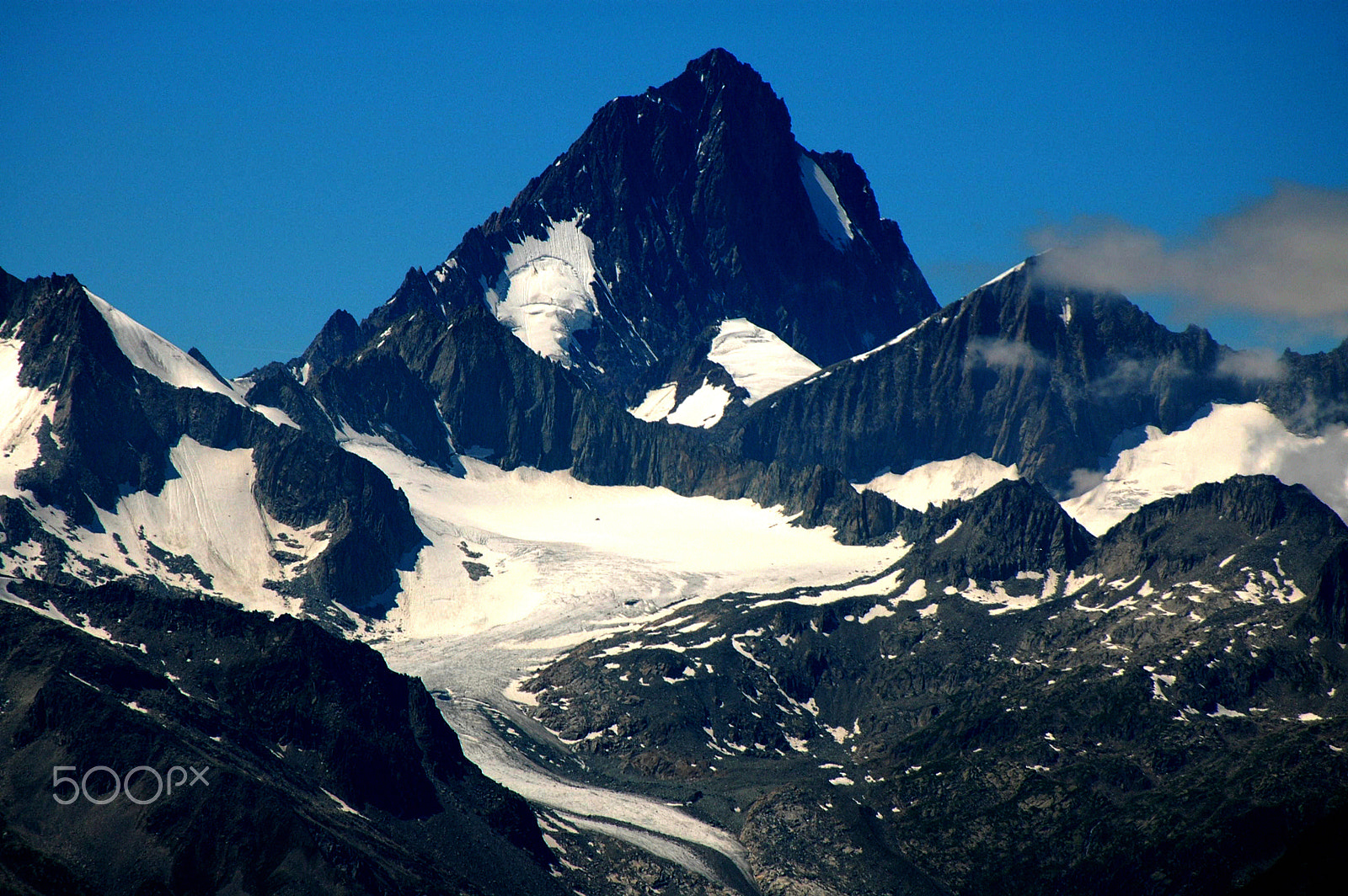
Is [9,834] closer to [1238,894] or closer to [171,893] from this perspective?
[171,893]

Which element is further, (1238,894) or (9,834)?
(9,834)

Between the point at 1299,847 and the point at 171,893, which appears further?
the point at 171,893

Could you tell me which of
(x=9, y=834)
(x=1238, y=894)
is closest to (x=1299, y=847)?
(x=1238, y=894)

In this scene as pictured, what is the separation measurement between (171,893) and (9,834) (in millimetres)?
17586

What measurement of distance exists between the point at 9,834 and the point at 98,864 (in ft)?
31.1

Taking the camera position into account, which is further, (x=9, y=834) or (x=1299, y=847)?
(x=9, y=834)

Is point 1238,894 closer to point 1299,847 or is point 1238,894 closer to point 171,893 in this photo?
point 1299,847

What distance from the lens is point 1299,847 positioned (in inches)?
6673

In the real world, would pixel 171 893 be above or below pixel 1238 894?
below

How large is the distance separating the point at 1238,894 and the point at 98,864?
11366 centimetres

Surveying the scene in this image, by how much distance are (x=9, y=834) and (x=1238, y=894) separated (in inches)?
4761

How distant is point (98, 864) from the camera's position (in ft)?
648

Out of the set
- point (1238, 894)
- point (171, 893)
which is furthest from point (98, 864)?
point (1238, 894)

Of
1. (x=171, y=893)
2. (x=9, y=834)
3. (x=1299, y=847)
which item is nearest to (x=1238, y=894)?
(x=1299, y=847)
